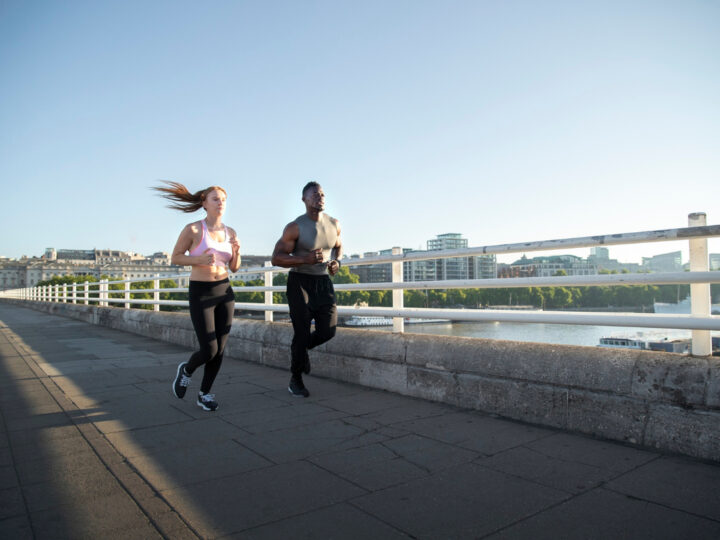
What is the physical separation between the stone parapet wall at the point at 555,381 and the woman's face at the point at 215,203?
1821 millimetres

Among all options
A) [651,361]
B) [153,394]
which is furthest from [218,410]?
[651,361]

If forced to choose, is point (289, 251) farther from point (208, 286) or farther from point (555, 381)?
point (555, 381)

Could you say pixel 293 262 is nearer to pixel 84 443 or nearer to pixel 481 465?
pixel 84 443

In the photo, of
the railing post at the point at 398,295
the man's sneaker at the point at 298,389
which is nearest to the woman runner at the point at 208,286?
the man's sneaker at the point at 298,389

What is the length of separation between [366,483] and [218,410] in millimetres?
2045

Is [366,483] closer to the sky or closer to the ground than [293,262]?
closer to the ground

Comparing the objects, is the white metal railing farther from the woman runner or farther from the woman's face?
the woman's face

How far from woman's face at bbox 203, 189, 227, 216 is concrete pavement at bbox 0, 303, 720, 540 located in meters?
1.66

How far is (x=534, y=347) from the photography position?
384 centimetres

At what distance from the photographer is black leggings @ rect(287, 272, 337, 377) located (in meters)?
4.63

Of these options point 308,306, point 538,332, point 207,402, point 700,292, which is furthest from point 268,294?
point 538,332

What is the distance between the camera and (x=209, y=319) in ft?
14.5

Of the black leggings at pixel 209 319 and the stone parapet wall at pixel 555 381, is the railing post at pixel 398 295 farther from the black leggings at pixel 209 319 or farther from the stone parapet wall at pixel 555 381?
the black leggings at pixel 209 319

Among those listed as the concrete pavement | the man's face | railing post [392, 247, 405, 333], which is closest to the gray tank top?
the man's face
